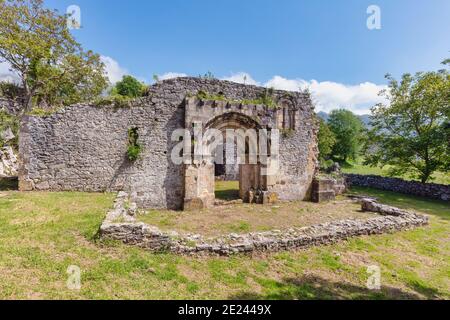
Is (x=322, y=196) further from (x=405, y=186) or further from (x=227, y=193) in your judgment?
(x=405, y=186)

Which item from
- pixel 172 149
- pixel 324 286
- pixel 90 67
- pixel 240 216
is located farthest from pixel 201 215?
pixel 90 67

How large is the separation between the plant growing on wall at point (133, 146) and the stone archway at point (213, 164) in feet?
6.46

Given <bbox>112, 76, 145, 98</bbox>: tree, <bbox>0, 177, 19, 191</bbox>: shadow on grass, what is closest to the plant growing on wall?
<bbox>0, 177, 19, 191</bbox>: shadow on grass

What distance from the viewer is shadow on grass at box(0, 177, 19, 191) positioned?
316 inches

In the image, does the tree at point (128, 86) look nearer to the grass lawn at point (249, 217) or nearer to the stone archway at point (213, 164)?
the stone archway at point (213, 164)

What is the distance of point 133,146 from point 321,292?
7597 mm

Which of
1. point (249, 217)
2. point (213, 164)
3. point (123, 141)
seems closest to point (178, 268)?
point (249, 217)

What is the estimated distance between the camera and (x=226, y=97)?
987cm

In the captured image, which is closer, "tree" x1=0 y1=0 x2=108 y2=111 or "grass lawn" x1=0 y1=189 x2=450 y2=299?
"grass lawn" x1=0 y1=189 x2=450 y2=299

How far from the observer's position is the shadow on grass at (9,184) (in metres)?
8.02

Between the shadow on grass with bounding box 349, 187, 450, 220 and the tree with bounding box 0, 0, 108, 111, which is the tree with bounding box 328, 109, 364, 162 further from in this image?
the tree with bounding box 0, 0, 108, 111

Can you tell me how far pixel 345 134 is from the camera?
3231 cm

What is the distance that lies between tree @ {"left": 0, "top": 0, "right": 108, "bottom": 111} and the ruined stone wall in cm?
1996

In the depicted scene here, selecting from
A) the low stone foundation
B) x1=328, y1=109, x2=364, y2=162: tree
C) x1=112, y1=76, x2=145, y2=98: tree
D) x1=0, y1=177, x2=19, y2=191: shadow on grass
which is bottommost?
the low stone foundation
